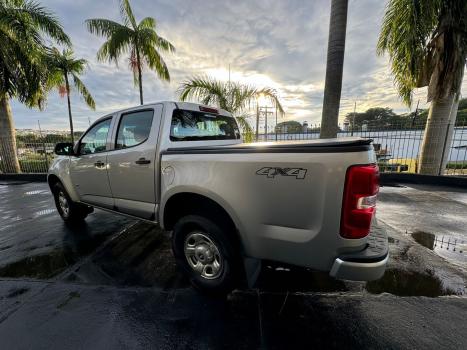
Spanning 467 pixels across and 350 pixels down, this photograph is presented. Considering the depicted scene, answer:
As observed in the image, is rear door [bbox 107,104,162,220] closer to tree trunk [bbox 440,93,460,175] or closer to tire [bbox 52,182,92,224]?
tire [bbox 52,182,92,224]

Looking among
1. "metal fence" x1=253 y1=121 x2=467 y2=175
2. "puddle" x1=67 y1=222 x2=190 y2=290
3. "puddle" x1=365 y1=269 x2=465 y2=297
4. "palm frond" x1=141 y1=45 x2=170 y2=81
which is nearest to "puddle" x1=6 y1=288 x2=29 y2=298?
"puddle" x1=67 y1=222 x2=190 y2=290

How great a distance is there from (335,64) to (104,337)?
6680 mm

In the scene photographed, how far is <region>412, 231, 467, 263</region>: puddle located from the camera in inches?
120

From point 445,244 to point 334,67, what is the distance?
444cm

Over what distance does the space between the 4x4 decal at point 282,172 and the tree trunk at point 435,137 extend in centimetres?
827

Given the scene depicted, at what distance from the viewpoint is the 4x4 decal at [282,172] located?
163cm

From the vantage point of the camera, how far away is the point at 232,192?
1965mm

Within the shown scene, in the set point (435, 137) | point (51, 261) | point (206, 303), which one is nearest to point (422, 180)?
point (435, 137)

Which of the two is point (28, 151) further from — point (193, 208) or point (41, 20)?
point (193, 208)

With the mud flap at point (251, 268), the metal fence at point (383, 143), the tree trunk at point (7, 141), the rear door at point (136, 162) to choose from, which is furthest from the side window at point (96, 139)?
the tree trunk at point (7, 141)

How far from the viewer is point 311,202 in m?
1.62

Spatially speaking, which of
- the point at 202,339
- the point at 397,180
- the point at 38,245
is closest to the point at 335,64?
the point at 397,180

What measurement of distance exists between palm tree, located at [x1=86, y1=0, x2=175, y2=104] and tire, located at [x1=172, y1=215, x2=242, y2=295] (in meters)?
10.7

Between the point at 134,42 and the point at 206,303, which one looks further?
the point at 134,42
